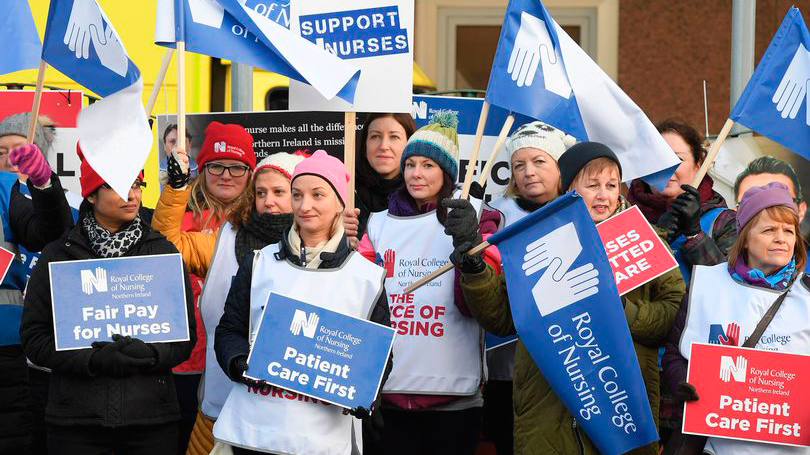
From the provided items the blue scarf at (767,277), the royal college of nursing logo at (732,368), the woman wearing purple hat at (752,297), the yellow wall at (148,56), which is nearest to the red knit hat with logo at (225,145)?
the woman wearing purple hat at (752,297)

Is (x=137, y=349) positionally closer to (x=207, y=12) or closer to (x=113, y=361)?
(x=113, y=361)

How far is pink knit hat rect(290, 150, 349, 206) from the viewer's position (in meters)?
4.92

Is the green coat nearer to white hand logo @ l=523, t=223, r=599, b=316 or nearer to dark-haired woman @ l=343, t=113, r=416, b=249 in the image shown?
white hand logo @ l=523, t=223, r=599, b=316

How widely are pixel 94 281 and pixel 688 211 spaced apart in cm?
251

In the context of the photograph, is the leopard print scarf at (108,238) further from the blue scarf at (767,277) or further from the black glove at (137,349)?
the blue scarf at (767,277)

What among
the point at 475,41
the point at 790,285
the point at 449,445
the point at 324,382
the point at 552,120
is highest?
the point at 475,41

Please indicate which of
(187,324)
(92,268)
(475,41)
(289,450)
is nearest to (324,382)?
(289,450)

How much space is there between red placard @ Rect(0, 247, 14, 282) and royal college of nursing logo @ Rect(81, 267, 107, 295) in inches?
26.5

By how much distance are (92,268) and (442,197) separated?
152 centimetres

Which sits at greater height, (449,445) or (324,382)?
(324,382)

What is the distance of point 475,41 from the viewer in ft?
44.3

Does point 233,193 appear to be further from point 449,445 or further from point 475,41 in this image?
point 475,41

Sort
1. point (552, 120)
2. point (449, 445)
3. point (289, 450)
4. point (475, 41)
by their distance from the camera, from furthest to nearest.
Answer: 1. point (475, 41)
2. point (552, 120)
3. point (449, 445)
4. point (289, 450)

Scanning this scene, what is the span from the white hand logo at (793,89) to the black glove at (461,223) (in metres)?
1.83
